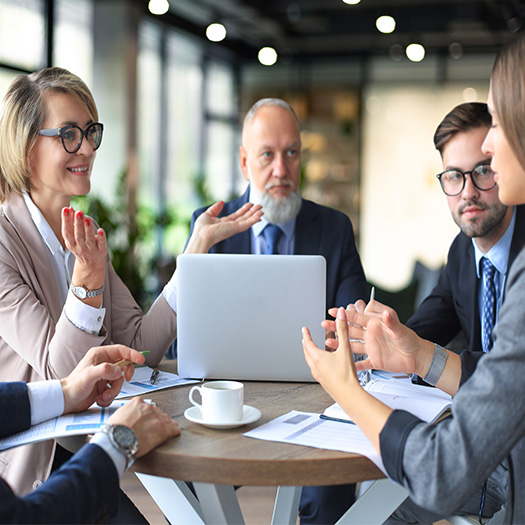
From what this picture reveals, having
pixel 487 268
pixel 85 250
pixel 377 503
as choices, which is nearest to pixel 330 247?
pixel 487 268

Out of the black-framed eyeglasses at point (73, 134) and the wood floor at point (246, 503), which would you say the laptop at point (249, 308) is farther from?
the wood floor at point (246, 503)

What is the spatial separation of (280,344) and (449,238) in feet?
25.2

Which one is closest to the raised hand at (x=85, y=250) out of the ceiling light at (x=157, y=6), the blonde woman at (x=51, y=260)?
the blonde woman at (x=51, y=260)

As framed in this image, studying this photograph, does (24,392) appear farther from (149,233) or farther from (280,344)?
(149,233)

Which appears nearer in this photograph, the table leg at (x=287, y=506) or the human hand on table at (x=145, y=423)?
the human hand on table at (x=145, y=423)

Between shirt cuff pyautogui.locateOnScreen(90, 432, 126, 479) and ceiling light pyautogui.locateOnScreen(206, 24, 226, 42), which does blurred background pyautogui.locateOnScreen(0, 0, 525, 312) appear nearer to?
ceiling light pyautogui.locateOnScreen(206, 24, 226, 42)

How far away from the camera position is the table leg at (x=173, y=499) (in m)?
1.74

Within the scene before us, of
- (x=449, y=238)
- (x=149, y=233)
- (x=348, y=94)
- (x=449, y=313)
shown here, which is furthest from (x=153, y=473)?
(x=348, y=94)

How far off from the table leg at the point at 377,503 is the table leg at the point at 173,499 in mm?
405

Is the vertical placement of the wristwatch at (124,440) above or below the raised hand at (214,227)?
below

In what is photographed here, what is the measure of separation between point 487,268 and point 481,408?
1391mm

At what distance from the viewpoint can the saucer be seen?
1.52 meters

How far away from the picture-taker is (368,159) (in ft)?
31.8

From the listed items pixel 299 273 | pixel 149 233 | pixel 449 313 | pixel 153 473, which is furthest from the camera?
pixel 149 233
